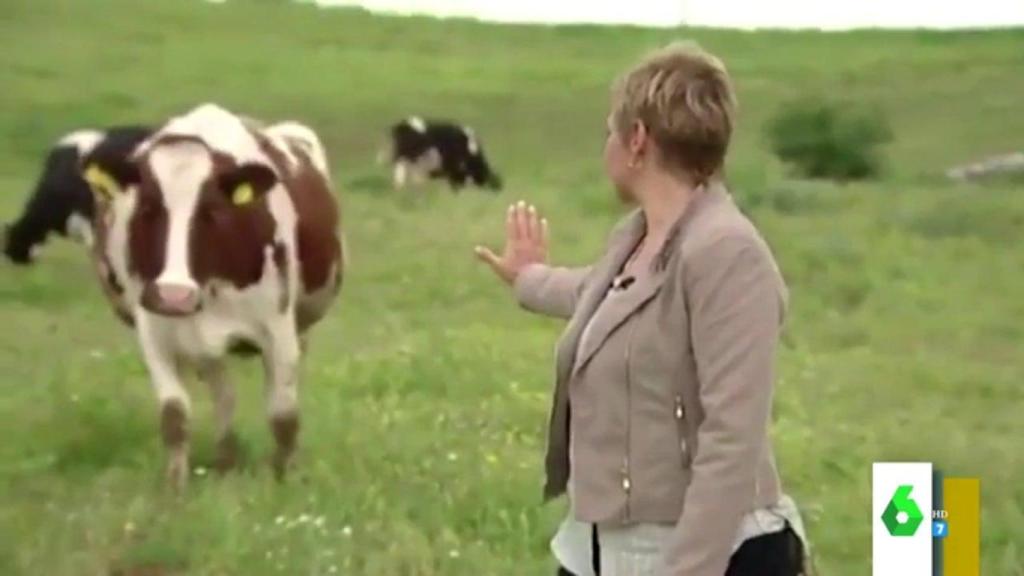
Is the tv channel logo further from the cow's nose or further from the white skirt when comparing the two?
the cow's nose

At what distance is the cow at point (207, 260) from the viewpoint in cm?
864

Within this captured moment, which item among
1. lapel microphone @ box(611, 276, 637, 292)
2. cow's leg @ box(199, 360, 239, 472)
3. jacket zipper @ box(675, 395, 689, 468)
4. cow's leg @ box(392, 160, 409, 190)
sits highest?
lapel microphone @ box(611, 276, 637, 292)

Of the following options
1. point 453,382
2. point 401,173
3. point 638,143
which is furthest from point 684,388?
point 401,173

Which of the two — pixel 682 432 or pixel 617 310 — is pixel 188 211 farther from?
pixel 682 432

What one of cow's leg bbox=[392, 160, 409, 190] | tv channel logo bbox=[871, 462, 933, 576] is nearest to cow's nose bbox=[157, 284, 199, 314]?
tv channel logo bbox=[871, 462, 933, 576]

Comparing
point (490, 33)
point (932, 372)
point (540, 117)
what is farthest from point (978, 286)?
point (490, 33)

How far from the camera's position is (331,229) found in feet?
32.5

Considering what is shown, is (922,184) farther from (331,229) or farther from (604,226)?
(331,229)

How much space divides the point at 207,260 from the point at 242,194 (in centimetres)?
34

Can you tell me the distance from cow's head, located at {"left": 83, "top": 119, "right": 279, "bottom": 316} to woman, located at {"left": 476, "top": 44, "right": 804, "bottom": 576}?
4.49 metres

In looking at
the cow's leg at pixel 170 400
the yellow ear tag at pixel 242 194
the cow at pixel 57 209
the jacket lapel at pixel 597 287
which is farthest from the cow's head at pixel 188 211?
the cow at pixel 57 209

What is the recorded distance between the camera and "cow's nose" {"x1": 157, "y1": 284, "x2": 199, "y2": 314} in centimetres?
842

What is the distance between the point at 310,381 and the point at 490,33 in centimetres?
4212

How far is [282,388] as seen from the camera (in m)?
9.02
